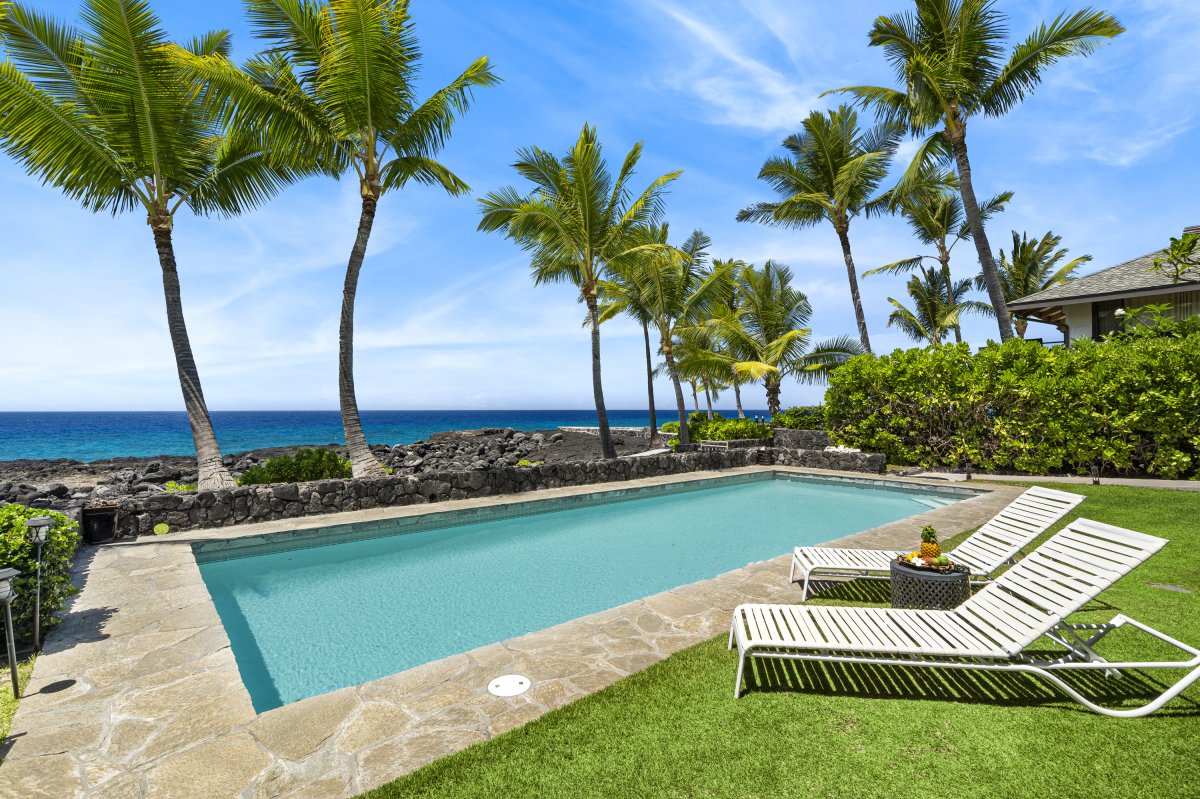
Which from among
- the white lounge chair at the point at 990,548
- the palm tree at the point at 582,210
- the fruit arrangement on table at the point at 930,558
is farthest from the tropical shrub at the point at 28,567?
the palm tree at the point at 582,210

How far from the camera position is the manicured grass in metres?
2.95

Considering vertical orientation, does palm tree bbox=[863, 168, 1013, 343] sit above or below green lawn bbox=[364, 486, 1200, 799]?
above

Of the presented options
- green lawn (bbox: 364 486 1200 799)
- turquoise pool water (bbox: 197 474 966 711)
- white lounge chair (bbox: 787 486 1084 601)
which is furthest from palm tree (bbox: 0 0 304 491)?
white lounge chair (bbox: 787 486 1084 601)

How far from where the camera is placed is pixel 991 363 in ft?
44.7

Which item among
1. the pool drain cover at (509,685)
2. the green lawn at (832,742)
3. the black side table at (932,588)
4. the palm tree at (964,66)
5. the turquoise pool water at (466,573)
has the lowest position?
the turquoise pool water at (466,573)

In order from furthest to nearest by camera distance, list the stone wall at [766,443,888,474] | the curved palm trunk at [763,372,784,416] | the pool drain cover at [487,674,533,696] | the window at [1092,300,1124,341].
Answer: the curved palm trunk at [763,372,784,416] < the window at [1092,300,1124,341] < the stone wall at [766,443,888,474] < the pool drain cover at [487,674,533,696]

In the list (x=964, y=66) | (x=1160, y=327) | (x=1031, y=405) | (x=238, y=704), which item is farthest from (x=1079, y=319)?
(x=238, y=704)

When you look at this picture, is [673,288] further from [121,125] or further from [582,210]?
[121,125]

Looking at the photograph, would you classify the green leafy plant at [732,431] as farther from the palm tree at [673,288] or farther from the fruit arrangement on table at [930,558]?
the fruit arrangement on table at [930,558]

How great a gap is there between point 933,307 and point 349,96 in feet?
99.4

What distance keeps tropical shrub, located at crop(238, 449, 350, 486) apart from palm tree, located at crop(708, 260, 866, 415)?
1496cm

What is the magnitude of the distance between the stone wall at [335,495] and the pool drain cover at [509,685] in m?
7.47

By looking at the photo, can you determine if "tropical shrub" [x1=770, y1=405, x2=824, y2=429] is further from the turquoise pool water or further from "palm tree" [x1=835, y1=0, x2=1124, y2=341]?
the turquoise pool water

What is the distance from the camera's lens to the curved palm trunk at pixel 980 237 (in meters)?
14.7
